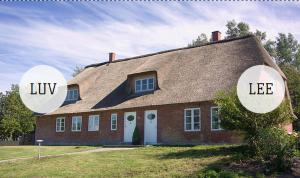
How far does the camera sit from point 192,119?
83.3ft

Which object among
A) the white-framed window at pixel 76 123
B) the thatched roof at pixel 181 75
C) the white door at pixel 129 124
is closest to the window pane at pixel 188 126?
the thatched roof at pixel 181 75

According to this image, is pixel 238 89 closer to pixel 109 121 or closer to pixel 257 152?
pixel 257 152

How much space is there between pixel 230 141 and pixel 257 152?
8.68m

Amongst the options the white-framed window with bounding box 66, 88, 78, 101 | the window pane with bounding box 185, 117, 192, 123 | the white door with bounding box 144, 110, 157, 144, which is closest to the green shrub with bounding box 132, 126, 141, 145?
the white door with bounding box 144, 110, 157, 144

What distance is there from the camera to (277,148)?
13477mm

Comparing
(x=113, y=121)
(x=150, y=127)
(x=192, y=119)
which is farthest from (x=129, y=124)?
(x=192, y=119)

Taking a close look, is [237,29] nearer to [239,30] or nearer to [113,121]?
[239,30]

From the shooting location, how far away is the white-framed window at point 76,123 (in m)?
32.9

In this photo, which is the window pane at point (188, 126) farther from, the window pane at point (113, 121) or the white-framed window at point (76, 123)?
the white-framed window at point (76, 123)

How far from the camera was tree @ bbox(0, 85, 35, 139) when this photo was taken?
164 ft

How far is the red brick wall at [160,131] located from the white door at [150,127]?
300mm

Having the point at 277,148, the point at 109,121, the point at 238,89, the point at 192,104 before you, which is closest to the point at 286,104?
the point at 238,89

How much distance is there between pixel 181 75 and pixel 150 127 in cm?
452

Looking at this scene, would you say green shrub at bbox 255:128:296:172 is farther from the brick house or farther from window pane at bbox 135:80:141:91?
window pane at bbox 135:80:141:91
